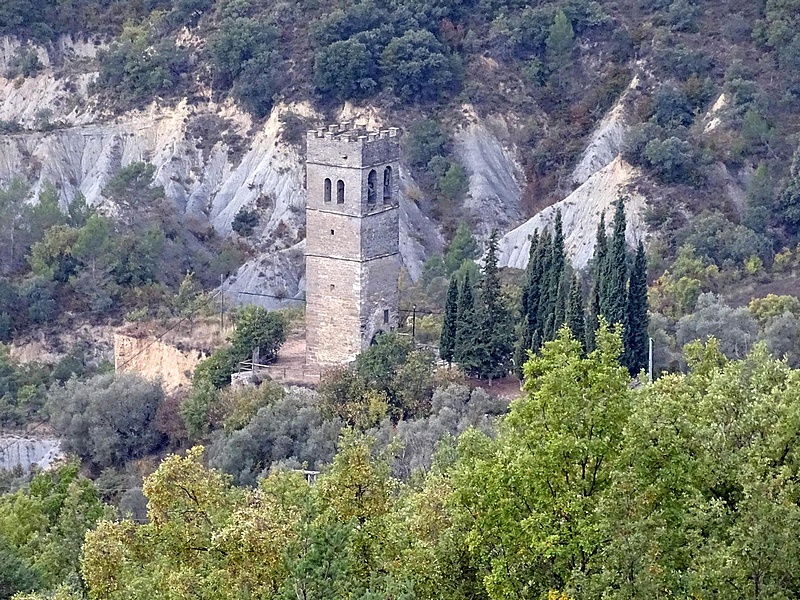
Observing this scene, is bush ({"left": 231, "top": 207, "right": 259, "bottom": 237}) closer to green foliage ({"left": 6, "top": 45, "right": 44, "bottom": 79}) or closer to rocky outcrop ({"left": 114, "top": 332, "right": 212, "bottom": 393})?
green foliage ({"left": 6, "top": 45, "right": 44, "bottom": 79})

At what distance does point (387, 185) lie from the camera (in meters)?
52.1

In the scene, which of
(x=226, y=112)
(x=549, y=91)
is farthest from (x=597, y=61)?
(x=226, y=112)

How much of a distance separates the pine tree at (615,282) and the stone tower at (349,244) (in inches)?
238

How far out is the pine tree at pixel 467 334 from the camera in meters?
50.4

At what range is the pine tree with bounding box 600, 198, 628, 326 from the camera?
160 feet

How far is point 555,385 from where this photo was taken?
24406 mm

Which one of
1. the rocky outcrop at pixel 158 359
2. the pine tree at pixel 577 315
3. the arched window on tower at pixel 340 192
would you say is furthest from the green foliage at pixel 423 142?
the pine tree at pixel 577 315

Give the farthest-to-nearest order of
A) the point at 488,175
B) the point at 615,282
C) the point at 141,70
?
the point at 141,70, the point at 488,175, the point at 615,282

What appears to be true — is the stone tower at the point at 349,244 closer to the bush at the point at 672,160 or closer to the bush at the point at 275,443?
the bush at the point at 275,443

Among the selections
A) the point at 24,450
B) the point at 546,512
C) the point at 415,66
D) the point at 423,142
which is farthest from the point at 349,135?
the point at 546,512

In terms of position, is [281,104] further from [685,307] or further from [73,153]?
[685,307]

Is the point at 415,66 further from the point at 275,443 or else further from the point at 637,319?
the point at 275,443

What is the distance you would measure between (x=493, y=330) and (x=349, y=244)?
14.6 ft

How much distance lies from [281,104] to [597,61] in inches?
526
